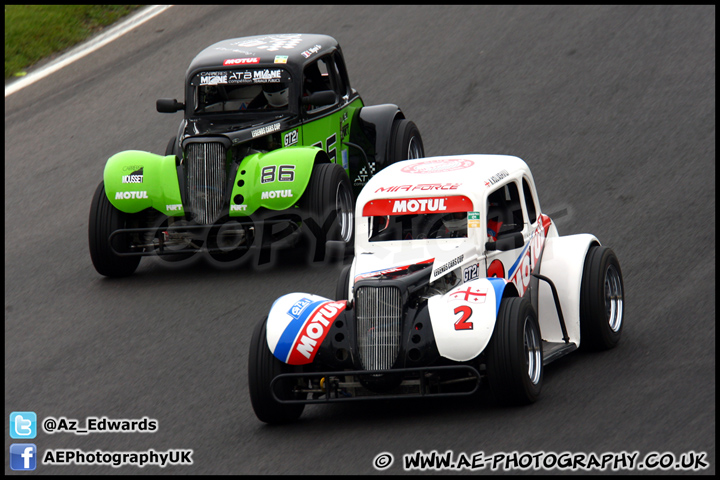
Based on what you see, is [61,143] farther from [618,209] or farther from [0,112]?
[618,209]

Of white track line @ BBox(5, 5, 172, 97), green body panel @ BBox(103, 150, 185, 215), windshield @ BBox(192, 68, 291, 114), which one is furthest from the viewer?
white track line @ BBox(5, 5, 172, 97)

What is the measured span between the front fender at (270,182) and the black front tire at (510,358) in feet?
13.0

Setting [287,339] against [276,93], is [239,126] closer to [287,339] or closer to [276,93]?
[276,93]

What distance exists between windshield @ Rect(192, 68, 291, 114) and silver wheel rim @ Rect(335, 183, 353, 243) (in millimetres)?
1201

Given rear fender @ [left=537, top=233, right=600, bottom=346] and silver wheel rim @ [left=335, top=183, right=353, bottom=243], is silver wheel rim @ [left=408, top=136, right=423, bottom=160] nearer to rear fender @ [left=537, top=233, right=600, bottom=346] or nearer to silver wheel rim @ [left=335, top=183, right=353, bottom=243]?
silver wheel rim @ [left=335, top=183, right=353, bottom=243]

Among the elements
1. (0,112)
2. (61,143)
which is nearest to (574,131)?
(61,143)

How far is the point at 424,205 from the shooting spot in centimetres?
824

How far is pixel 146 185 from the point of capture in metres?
11.0

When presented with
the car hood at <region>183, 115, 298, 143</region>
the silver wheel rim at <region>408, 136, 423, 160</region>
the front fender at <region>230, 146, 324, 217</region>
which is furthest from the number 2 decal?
the silver wheel rim at <region>408, 136, 423, 160</region>

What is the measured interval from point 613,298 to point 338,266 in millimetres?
3188

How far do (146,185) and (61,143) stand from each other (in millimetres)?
5208

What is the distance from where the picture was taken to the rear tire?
10.9m

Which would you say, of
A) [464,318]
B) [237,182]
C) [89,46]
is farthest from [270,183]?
[89,46]

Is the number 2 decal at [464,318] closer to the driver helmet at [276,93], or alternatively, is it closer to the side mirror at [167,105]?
the driver helmet at [276,93]
